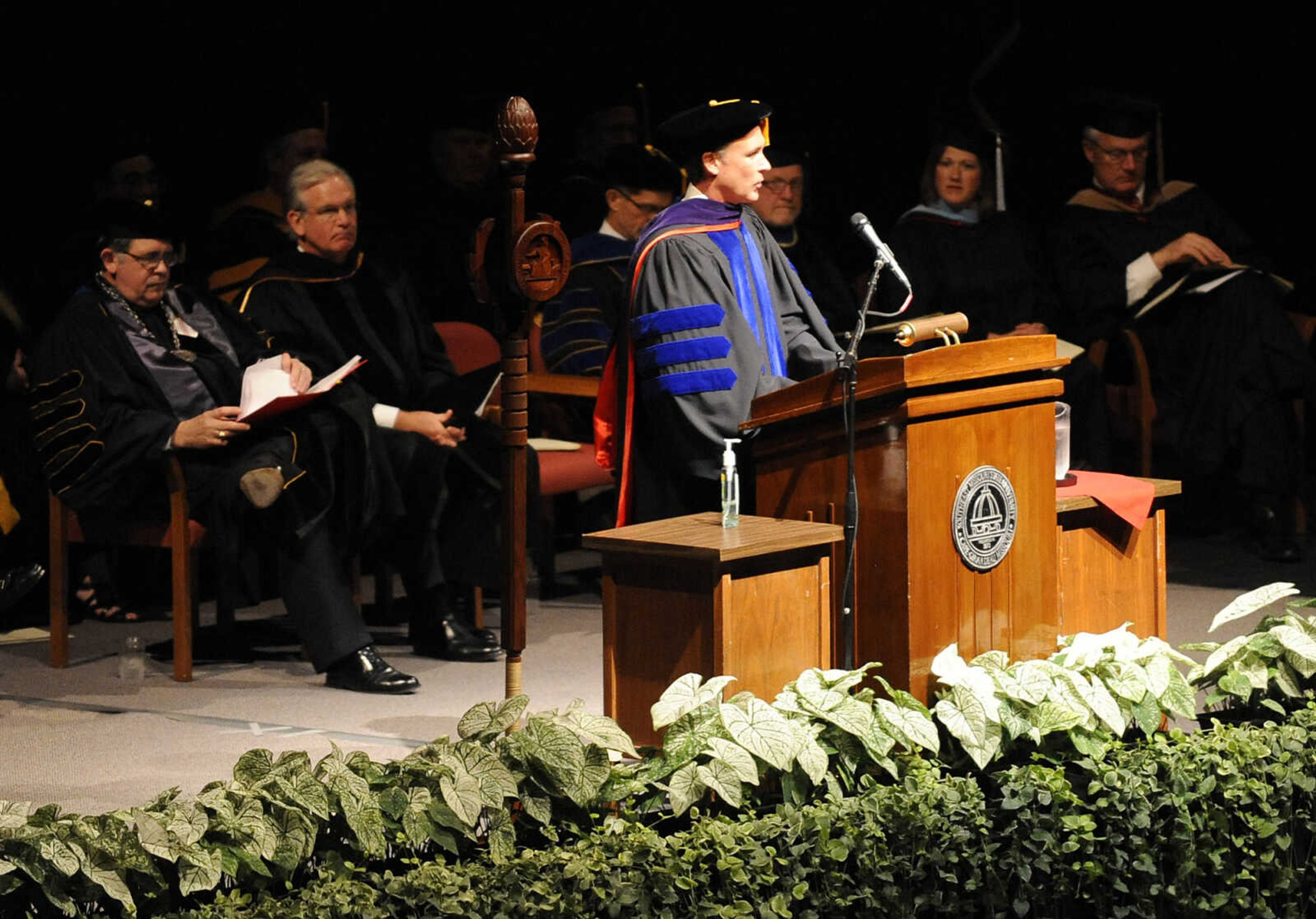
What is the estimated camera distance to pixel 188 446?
5012 mm

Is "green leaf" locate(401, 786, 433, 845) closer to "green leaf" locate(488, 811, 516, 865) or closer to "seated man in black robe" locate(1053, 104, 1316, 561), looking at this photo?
"green leaf" locate(488, 811, 516, 865)

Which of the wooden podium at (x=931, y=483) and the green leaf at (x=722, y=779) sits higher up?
the wooden podium at (x=931, y=483)

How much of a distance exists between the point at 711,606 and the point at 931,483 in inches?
18.2

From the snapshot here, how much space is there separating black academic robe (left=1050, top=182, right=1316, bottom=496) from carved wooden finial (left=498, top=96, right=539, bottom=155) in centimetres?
404

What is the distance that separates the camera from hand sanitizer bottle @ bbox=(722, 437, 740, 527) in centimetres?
342

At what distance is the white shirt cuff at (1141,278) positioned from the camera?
7082 mm

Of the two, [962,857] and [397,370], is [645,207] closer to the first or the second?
[397,370]

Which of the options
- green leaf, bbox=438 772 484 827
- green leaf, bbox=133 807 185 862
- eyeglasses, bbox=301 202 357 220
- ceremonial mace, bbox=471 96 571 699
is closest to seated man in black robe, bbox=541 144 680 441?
eyeglasses, bbox=301 202 357 220

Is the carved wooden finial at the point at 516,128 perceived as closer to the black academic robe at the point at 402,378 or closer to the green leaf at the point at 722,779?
the green leaf at the point at 722,779

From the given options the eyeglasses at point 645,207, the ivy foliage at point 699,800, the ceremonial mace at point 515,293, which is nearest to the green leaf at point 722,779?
the ivy foliage at point 699,800

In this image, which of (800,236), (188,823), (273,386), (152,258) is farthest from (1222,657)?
(800,236)

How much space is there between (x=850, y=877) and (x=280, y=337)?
3192mm

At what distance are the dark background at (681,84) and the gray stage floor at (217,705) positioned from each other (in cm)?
190

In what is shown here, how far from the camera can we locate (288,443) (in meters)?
5.09
